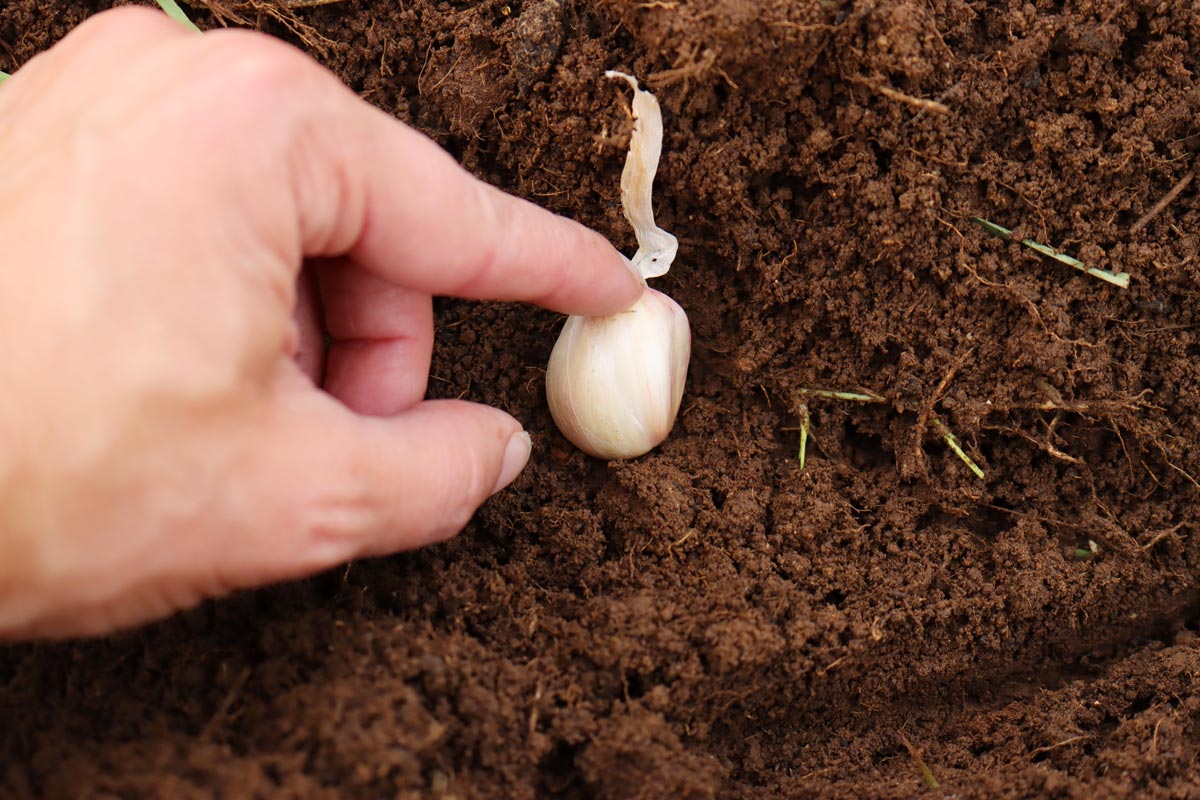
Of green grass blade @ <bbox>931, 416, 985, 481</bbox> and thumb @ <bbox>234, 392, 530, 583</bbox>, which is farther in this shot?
green grass blade @ <bbox>931, 416, 985, 481</bbox>

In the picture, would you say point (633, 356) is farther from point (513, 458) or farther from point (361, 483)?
point (361, 483)

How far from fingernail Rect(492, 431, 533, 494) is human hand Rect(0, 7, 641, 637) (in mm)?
129

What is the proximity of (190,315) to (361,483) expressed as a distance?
30 centimetres

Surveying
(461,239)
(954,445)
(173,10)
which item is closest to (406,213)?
(461,239)

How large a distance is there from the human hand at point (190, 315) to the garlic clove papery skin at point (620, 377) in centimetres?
36

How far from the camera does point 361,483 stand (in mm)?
1237

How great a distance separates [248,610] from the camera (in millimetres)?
1443

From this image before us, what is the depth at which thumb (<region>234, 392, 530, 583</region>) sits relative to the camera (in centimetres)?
118

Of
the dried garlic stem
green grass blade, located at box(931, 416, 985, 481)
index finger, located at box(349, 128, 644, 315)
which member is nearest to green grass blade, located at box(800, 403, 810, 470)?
green grass blade, located at box(931, 416, 985, 481)

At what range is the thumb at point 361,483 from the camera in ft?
3.88

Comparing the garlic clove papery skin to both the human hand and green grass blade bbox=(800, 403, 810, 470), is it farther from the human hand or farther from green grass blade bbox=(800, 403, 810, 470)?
the human hand

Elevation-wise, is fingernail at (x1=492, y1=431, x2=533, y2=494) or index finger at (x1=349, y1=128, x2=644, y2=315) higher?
index finger at (x1=349, y1=128, x2=644, y2=315)

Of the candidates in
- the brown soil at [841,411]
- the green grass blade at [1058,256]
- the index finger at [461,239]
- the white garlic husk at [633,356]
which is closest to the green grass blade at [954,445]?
the brown soil at [841,411]

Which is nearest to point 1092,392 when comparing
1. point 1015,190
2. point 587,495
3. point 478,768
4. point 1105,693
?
A: point 1015,190
